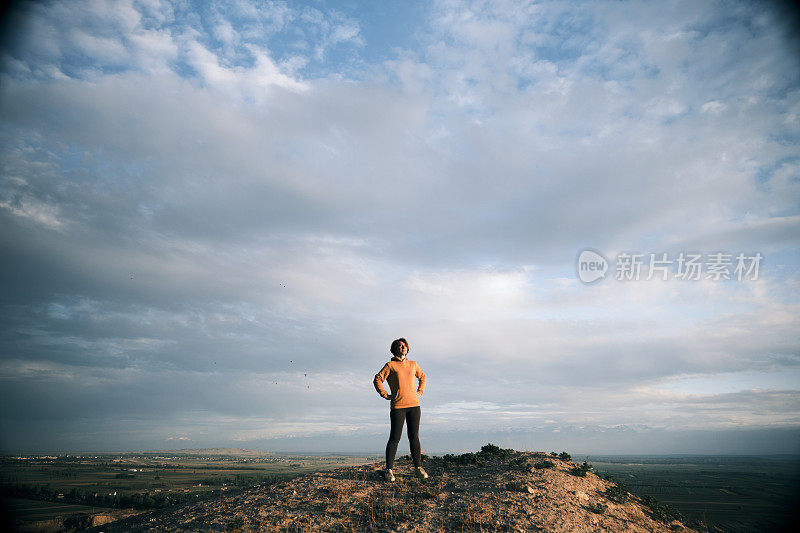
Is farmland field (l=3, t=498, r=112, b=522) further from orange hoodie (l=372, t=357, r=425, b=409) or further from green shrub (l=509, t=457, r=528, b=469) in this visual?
orange hoodie (l=372, t=357, r=425, b=409)

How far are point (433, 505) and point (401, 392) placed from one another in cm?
298

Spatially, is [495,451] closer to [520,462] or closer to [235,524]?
[520,462]

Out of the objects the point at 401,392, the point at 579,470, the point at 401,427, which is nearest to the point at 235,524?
the point at 401,427

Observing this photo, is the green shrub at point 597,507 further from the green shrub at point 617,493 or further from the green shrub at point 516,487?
the green shrub at point 516,487

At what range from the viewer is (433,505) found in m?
10.4

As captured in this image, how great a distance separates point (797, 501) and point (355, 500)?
118 m

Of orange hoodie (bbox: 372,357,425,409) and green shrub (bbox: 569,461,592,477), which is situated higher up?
orange hoodie (bbox: 372,357,425,409)


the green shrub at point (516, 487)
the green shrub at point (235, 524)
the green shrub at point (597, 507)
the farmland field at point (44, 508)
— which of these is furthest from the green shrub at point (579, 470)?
the farmland field at point (44, 508)

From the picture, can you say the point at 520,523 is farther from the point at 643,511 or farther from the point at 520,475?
the point at 643,511

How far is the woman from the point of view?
35.2ft

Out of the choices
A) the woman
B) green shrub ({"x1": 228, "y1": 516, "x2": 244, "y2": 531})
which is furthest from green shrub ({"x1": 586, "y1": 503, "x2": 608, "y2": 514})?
green shrub ({"x1": 228, "y1": 516, "x2": 244, "y2": 531})

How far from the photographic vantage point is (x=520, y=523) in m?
9.51

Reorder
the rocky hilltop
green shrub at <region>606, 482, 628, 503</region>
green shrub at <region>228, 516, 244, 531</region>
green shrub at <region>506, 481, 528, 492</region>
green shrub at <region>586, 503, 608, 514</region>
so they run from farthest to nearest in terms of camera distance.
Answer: green shrub at <region>606, 482, 628, 503</region>
green shrub at <region>506, 481, 528, 492</region>
green shrub at <region>586, 503, 608, 514</region>
green shrub at <region>228, 516, 244, 531</region>
the rocky hilltop

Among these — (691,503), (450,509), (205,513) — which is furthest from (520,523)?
(691,503)
